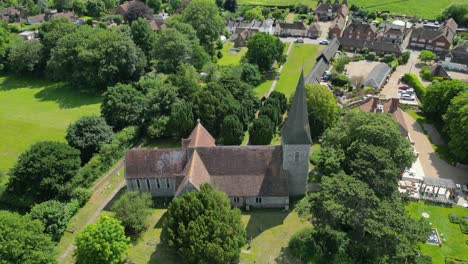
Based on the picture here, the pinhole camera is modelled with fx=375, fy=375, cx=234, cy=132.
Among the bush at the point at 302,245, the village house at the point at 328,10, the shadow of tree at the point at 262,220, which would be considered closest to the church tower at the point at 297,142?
the shadow of tree at the point at 262,220

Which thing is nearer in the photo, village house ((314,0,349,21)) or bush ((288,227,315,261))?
bush ((288,227,315,261))

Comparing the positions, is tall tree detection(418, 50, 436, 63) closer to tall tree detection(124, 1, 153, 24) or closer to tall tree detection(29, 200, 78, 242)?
tall tree detection(124, 1, 153, 24)

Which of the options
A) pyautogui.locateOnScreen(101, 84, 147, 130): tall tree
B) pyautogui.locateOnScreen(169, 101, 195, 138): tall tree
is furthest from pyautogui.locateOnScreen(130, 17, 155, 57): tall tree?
pyautogui.locateOnScreen(169, 101, 195, 138): tall tree

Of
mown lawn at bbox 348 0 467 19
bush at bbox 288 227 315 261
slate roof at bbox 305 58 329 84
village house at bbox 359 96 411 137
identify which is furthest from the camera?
mown lawn at bbox 348 0 467 19

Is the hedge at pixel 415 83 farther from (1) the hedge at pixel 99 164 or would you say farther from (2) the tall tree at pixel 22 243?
(2) the tall tree at pixel 22 243

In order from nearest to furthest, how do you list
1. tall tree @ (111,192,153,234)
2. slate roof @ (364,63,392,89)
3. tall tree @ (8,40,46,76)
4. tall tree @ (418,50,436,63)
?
1. tall tree @ (111,192,153,234)
2. slate roof @ (364,63,392,89)
3. tall tree @ (8,40,46,76)
4. tall tree @ (418,50,436,63)

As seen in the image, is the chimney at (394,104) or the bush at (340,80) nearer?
the chimney at (394,104)

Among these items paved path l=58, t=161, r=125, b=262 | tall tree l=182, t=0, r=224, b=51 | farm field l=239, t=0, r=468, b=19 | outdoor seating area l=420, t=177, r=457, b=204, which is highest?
tall tree l=182, t=0, r=224, b=51
